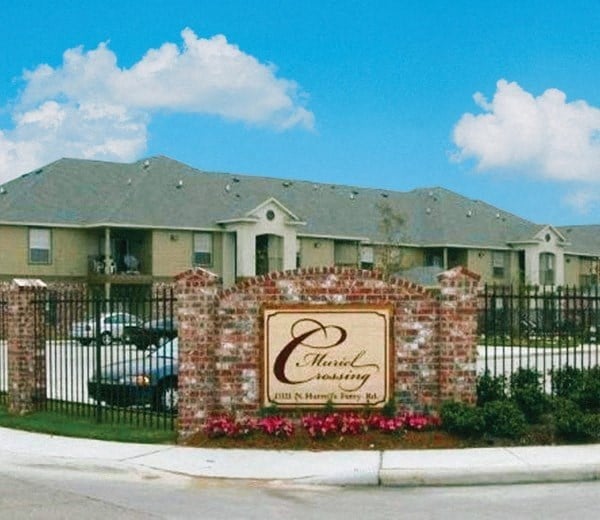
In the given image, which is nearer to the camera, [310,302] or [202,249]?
[310,302]

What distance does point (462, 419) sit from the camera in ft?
46.8

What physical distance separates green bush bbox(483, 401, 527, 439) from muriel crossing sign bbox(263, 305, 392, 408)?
157cm

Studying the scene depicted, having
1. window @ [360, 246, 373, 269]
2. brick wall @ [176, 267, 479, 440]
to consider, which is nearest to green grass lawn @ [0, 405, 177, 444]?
brick wall @ [176, 267, 479, 440]

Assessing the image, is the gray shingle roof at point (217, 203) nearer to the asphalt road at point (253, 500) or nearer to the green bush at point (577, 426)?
the green bush at point (577, 426)

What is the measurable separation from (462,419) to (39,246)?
37.1m

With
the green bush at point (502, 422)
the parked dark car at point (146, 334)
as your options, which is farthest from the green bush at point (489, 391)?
the parked dark car at point (146, 334)

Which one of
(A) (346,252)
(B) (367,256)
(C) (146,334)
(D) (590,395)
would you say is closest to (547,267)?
(B) (367,256)

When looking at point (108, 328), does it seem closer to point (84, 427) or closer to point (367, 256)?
point (84, 427)

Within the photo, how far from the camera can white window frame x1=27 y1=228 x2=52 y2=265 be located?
4797cm

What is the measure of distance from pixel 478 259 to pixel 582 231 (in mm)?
18196

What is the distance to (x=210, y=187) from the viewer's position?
54.4 meters

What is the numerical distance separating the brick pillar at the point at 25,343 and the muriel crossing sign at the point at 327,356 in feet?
18.0

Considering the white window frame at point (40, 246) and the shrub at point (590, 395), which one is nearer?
the shrub at point (590, 395)

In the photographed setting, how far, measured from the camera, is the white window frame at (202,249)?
51.9 meters
